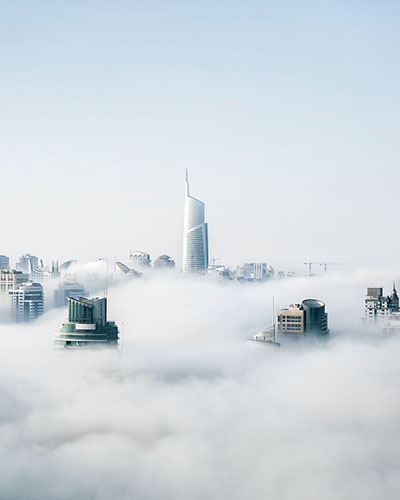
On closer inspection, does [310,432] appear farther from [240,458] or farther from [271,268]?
[271,268]

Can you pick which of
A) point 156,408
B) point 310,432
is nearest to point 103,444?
point 156,408

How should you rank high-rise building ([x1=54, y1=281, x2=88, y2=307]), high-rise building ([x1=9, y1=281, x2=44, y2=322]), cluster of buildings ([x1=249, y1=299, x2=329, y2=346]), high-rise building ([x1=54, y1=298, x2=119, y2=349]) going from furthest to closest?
high-rise building ([x1=54, y1=281, x2=88, y2=307])
high-rise building ([x1=9, y1=281, x2=44, y2=322])
cluster of buildings ([x1=249, y1=299, x2=329, y2=346])
high-rise building ([x1=54, y1=298, x2=119, y2=349])

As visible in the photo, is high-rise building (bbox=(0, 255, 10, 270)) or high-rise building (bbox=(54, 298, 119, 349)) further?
high-rise building (bbox=(0, 255, 10, 270))

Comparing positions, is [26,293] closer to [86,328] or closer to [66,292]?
[66,292]

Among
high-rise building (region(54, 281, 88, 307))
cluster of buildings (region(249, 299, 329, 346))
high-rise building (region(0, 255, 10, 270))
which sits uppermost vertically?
high-rise building (region(0, 255, 10, 270))

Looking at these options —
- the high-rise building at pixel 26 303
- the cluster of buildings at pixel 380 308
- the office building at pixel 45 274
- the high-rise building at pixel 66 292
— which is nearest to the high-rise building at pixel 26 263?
the office building at pixel 45 274

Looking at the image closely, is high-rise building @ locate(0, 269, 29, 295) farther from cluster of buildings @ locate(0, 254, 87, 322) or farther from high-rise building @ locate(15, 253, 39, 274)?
high-rise building @ locate(15, 253, 39, 274)

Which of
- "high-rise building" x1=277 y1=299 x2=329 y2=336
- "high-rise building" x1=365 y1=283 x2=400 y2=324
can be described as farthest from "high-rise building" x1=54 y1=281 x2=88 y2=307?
"high-rise building" x1=365 y1=283 x2=400 y2=324
